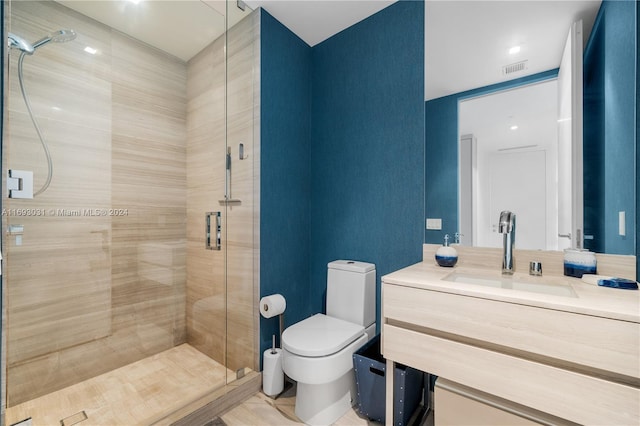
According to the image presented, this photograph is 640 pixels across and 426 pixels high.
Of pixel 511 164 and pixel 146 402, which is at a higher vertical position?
pixel 511 164

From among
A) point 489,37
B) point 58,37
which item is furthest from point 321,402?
point 58,37

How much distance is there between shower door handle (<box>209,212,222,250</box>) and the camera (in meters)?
2.01

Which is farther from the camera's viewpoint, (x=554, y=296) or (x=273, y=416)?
(x=273, y=416)

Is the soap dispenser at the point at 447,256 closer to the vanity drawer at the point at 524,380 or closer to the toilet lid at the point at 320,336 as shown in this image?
the vanity drawer at the point at 524,380

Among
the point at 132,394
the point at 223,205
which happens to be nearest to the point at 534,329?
the point at 223,205

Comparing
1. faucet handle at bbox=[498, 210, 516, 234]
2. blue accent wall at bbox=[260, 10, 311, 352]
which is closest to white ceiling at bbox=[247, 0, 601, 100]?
blue accent wall at bbox=[260, 10, 311, 352]

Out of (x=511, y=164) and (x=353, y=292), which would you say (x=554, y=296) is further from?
(x=353, y=292)

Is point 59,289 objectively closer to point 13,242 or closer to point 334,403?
A: point 13,242

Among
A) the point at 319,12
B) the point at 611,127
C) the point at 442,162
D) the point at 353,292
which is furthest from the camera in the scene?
the point at 319,12

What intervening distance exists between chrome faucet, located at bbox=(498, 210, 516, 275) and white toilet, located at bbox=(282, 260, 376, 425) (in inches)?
29.6

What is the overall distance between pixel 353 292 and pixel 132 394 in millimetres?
1464

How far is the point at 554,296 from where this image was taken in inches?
38.1

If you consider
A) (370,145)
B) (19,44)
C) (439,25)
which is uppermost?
(439,25)

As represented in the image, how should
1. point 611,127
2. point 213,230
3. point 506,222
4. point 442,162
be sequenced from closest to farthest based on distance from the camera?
point 611,127 < point 506,222 < point 442,162 < point 213,230
